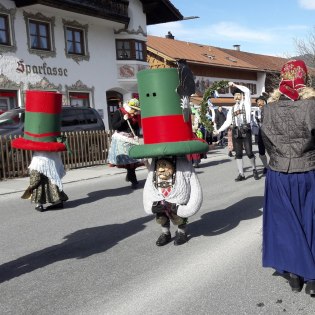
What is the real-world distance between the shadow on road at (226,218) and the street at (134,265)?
1 cm

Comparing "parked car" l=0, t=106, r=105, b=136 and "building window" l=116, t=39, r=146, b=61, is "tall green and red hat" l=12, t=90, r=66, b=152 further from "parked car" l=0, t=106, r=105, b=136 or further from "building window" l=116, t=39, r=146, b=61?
"building window" l=116, t=39, r=146, b=61

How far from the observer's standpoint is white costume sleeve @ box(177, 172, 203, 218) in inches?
192

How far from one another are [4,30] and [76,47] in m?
4.13

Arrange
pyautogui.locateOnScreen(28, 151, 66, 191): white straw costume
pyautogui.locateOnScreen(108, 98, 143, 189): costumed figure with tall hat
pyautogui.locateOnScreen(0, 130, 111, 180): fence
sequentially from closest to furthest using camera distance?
pyautogui.locateOnScreen(28, 151, 66, 191): white straw costume, pyautogui.locateOnScreen(108, 98, 143, 189): costumed figure with tall hat, pyautogui.locateOnScreen(0, 130, 111, 180): fence

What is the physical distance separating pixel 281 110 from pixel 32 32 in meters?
18.6

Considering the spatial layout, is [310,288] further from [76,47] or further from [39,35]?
[76,47]

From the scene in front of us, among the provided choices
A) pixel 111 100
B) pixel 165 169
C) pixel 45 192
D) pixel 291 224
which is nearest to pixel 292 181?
pixel 291 224

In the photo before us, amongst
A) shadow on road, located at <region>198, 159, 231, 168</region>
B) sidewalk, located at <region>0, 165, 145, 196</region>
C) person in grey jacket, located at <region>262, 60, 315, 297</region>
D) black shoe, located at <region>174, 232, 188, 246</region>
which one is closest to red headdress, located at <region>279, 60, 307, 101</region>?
person in grey jacket, located at <region>262, 60, 315, 297</region>

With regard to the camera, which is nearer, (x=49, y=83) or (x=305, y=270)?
(x=305, y=270)

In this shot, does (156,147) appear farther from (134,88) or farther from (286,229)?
(134,88)

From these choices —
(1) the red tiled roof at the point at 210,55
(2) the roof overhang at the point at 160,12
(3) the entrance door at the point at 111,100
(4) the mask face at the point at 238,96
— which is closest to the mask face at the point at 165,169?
(4) the mask face at the point at 238,96

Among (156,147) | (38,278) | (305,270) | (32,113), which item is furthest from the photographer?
(32,113)

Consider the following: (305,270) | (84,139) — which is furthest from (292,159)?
(84,139)

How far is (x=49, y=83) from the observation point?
817 inches
